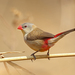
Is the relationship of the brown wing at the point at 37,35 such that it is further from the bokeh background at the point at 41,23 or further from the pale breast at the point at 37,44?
the bokeh background at the point at 41,23

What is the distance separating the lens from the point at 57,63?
2004 mm

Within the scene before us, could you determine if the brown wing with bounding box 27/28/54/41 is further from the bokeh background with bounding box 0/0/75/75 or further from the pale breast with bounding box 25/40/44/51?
the bokeh background with bounding box 0/0/75/75

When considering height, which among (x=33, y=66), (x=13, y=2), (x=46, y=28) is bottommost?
(x=33, y=66)

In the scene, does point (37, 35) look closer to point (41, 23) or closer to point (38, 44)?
point (38, 44)

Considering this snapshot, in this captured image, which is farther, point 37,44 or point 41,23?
point 41,23

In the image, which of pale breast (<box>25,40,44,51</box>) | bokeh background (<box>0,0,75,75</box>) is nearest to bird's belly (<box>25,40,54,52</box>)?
pale breast (<box>25,40,44,51</box>)

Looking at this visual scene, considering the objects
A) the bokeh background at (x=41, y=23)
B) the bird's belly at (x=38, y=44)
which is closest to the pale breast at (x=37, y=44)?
the bird's belly at (x=38, y=44)

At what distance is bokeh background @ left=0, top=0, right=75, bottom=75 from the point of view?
6.34ft

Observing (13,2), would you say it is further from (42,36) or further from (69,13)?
(42,36)

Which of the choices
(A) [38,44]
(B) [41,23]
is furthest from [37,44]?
(B) [41,23]

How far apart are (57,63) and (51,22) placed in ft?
2.40

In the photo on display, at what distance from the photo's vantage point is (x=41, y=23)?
2.12 m

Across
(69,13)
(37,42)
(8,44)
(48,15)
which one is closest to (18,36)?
(8,44)

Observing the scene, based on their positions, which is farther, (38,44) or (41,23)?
(41,23)
